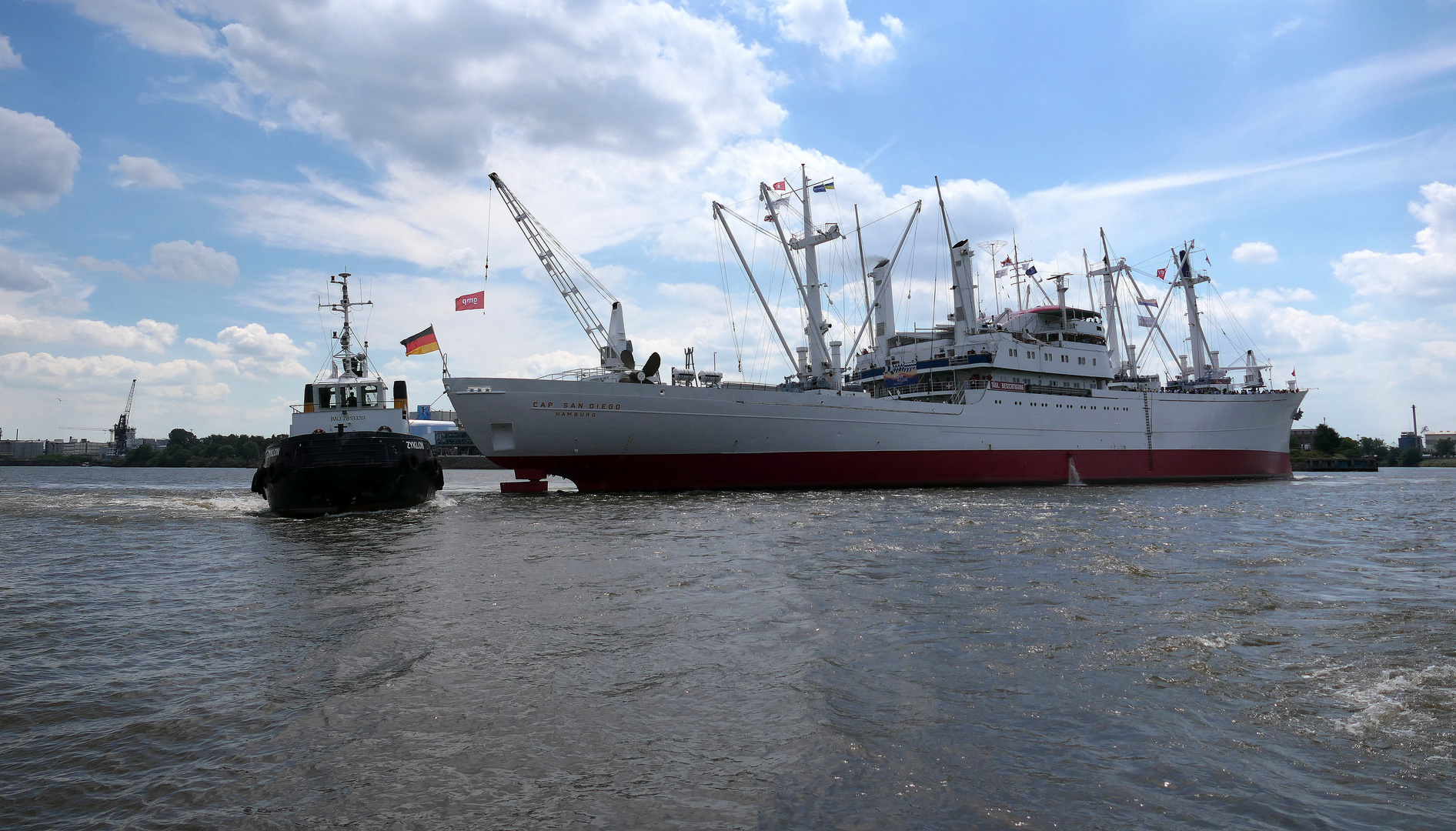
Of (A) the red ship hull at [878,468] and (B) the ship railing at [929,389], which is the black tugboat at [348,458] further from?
(B) the ship railing at [929,389]

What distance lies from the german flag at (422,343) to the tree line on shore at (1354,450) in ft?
386

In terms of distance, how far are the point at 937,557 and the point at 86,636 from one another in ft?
39.0

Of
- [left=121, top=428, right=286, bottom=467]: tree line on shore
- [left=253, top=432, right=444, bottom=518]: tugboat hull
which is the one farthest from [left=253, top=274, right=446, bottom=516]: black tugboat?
[left=121, top=428, right=286, bottom=467]: tree line on shore

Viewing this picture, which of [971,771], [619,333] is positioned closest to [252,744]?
[971,771]

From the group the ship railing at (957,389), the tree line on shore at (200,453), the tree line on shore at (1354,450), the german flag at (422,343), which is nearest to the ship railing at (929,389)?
the ship railing at (957,389)

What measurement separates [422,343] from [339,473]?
1131 cm

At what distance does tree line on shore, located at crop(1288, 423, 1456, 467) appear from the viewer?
11206 cm

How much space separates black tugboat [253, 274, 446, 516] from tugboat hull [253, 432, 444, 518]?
0.02 meters

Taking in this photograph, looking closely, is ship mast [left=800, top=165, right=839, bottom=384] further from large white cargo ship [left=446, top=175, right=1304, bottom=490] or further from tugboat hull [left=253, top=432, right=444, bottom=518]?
tugboat hull [left=253, top=432, right=444, bottom=518]

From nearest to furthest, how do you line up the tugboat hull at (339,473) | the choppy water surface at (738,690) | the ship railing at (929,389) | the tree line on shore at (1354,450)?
the choppy water surface at (738,690), the tugboat hull at (339,473), the ship railing at (929,389), the tree line on shore at (1354,450)

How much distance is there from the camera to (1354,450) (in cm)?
11650

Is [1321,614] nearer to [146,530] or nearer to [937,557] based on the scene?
[937,557]

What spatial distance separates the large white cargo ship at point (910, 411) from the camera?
29.8 m

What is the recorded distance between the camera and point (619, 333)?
3650cm
